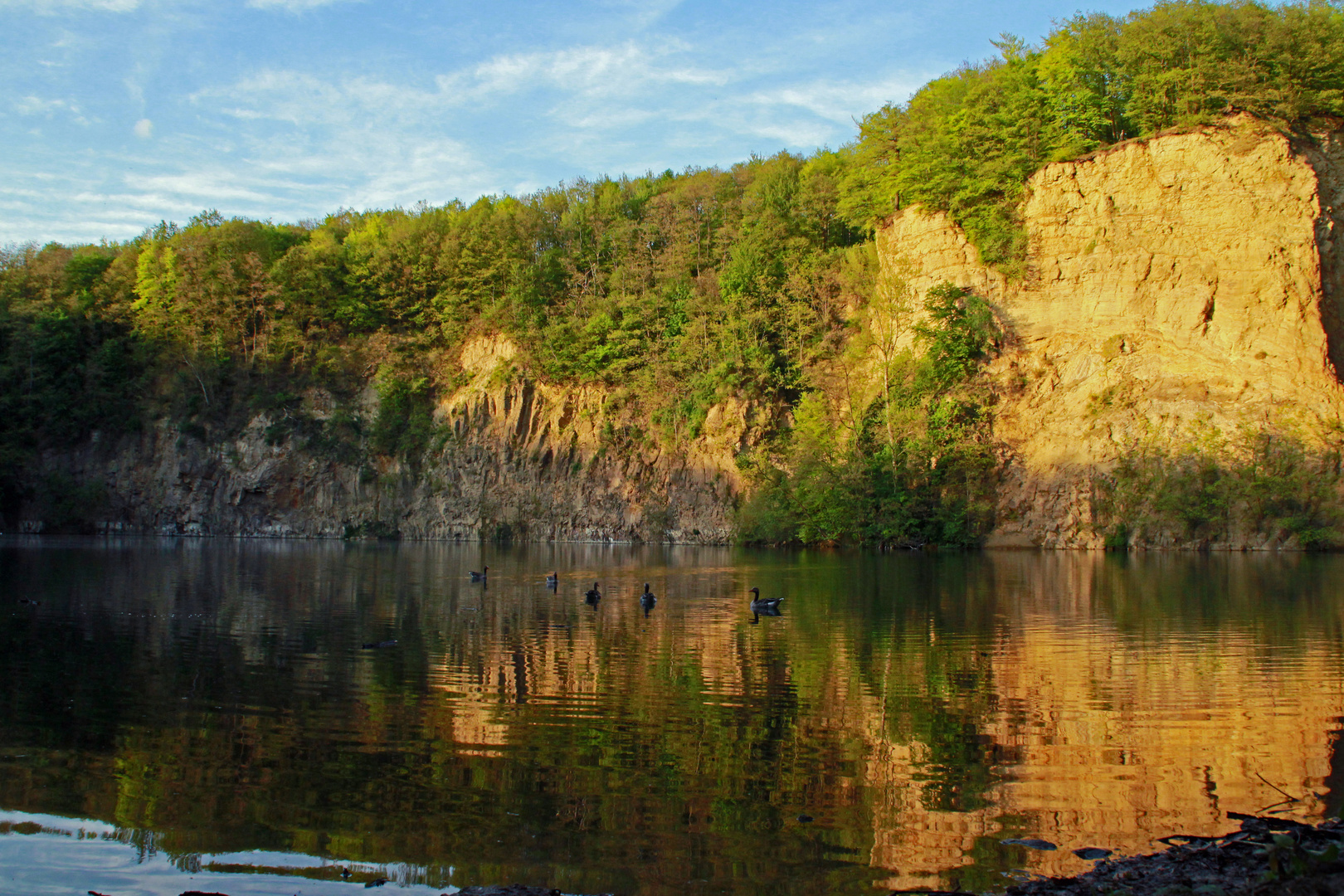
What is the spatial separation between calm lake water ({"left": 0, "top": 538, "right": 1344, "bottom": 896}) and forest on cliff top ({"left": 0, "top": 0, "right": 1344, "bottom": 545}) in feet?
105

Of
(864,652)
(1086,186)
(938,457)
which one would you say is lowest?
(864,652)

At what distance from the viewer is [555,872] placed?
6.39 meters

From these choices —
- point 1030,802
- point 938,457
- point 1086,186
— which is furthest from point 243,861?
point 1086,186

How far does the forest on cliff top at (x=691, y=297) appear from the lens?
49344mm

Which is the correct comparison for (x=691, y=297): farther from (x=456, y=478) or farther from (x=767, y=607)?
(x=767, y=607)

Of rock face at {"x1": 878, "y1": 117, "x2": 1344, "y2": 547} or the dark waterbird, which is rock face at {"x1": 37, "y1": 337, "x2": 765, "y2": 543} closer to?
rock face at {"x1": 878, "y1": 117, "x2": 1344, "y2": 547}

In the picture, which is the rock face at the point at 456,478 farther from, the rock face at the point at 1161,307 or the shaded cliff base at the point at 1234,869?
the shaded cliff base at the point at 1234,869

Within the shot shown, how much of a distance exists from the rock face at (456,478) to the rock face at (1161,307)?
862 inches

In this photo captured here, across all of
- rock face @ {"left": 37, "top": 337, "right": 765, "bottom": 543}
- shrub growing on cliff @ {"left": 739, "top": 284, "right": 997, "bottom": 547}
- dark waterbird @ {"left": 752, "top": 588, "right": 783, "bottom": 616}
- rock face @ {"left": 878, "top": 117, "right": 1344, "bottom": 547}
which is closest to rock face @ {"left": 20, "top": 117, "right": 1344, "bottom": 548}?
rock face @ {"left": 878, "top": 117, "right": 1344, "bottom": 547}

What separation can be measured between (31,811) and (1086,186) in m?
53.8

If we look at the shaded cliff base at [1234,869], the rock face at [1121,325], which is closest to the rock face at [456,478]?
the rock face at [1121,325]

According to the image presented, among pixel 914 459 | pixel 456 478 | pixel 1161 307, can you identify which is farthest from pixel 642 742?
pixel 456 478

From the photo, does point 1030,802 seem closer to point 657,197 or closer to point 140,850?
point 140,850

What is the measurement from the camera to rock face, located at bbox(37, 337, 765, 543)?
65.8 m
